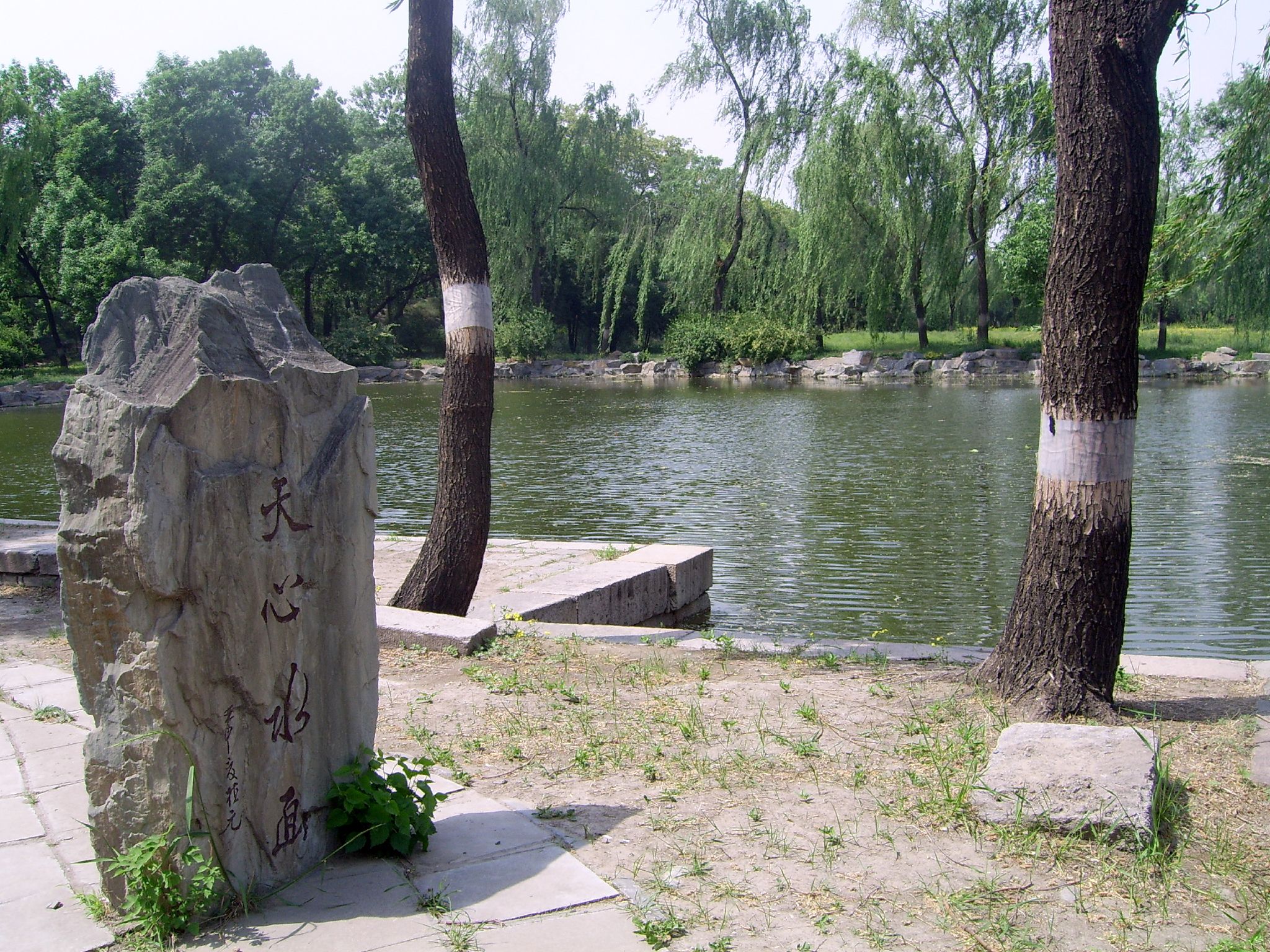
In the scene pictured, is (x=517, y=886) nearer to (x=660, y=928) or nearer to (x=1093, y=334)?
(x=660, y=928)

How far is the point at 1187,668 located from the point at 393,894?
12.7 feet

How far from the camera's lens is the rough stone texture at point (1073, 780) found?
116 inches

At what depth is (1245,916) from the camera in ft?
8.59

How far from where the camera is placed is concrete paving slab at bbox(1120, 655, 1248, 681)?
483 cm

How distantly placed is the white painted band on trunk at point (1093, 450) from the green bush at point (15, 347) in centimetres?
3291

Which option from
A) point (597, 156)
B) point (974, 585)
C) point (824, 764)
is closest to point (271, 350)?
point (824, 764)

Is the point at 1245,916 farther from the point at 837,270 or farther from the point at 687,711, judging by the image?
the point at 837,270

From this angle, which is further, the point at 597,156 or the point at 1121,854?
the point at 597,156

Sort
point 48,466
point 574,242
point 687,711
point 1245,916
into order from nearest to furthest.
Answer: point 1245,916 → point 687,711 → point 48,466 → point 574,242

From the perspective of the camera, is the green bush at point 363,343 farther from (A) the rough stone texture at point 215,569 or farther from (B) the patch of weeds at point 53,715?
(A) the rough stone texture at point 215,569

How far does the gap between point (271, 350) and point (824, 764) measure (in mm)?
2216

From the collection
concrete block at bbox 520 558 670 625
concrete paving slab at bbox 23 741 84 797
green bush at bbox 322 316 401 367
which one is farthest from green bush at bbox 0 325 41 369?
concrete paving slab at bbox 23 741 84 797

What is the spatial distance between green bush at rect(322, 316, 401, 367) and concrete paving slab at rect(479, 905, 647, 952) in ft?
116

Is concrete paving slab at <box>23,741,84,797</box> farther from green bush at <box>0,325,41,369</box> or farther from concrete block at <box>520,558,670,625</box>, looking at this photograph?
green bush at <box>0,325,41,369</box>
